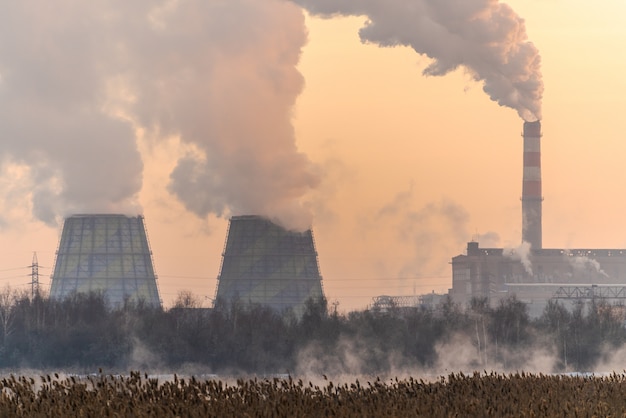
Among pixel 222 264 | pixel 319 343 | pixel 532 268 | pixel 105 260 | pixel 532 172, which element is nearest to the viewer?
pixel 319 343

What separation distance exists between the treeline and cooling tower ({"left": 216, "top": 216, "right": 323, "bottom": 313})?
72.3 feet

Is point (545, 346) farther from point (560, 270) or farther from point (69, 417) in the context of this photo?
point (560, 270)

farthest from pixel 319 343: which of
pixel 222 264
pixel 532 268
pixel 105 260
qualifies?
pixel 532 268

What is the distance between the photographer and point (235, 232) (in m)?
88.6

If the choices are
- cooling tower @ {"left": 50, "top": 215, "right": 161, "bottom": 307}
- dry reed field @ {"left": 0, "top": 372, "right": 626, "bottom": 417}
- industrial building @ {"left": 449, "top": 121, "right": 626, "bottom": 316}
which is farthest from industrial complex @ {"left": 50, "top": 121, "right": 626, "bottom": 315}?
dry reed field @ {"left": 0, "top": 372, "right": 626, "bottom": 417}

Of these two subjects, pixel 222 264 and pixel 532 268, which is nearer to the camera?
pixel 222 264

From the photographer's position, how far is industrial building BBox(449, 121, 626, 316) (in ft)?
349

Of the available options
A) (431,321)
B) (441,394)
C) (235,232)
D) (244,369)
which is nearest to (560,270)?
(235,232)

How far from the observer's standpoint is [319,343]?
57312 millimetres

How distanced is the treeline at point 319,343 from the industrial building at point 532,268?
44.2m

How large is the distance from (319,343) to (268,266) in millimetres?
28618

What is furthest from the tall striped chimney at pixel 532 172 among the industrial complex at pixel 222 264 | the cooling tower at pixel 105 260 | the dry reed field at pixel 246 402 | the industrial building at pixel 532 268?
the dry reed field at pixel 246 402

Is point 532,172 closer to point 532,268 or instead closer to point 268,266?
point 532,268

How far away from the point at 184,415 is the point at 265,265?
72.8 m
